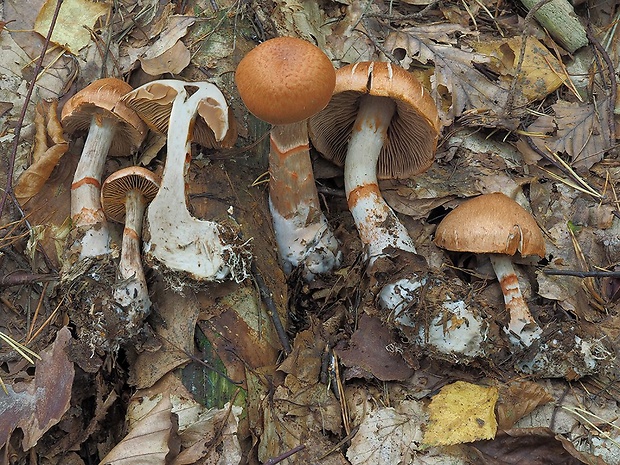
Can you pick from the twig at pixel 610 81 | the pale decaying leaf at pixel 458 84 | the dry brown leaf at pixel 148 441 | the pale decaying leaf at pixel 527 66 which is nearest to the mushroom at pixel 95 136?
the dry brown leaf at pixel 148 441

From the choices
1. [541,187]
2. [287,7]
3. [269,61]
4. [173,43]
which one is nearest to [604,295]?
[541,187]

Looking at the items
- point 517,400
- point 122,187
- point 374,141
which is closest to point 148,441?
point 122,187

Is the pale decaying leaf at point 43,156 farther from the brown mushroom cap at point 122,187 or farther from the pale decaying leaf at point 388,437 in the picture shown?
the pale decaying leaf at point 388,437

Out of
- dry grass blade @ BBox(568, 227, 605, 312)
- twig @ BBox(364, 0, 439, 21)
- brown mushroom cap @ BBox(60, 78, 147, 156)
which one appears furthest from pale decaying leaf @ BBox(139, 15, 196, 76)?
dry grass blade @ BBox(568, 227, 605, 312)

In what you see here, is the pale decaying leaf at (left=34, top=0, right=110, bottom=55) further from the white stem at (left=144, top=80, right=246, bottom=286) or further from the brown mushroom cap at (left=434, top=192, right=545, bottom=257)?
the brown mushroom cap at (left=434, top=192, right=545, bottom=257)

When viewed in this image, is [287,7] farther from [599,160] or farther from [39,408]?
[39,408]

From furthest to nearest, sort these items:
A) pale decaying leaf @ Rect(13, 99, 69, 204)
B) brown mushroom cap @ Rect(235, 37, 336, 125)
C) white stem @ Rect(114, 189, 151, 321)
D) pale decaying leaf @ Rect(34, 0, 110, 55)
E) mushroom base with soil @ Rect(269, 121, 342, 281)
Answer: pale decaying leaf @ Rect(34, 0, 110, 55) → pale decaying leaf @ Rect(13, 99, 69, 204) → mushroom base with soil @ Rect(269, 121, 342, 281) → white stem @ Rect(114, 189, 151, 321) → brown mushroom cap @ Rect(235, 37, 336, 125)
